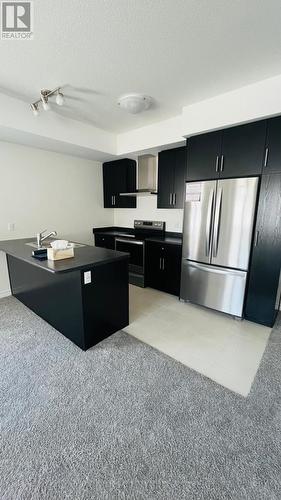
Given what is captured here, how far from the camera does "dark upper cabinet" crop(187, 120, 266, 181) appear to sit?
7.68 feet

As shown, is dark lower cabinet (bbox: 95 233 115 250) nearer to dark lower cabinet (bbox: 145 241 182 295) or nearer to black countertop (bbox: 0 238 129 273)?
dark lower cabinet (bbox: 145 241 182 295)

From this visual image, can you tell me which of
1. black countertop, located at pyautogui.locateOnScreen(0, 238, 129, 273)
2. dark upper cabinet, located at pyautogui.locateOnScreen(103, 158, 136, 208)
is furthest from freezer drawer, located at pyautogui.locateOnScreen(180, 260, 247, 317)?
dark upper cabinet, located at pyautogui.locateOnScreen(103, 158, 136, 208)

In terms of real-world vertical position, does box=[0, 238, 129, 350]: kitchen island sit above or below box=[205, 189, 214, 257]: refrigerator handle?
below

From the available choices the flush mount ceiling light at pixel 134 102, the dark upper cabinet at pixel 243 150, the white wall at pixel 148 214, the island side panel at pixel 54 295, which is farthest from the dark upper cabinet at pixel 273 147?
the island side panel at pixel 54 295

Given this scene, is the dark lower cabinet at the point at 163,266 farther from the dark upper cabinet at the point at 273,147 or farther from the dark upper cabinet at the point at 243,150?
the dark upper cabinet at the point at 273,147

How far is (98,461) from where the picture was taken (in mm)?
1220

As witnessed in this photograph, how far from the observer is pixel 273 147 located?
225 centimetres

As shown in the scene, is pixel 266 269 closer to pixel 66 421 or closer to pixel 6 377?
pixel 66 421

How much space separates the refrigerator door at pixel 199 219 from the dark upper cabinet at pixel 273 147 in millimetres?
593

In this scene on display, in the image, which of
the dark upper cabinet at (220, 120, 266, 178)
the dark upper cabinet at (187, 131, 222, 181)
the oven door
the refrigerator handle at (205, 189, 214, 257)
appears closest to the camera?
the dark upper cabinet at (220, 120, 266, 178)

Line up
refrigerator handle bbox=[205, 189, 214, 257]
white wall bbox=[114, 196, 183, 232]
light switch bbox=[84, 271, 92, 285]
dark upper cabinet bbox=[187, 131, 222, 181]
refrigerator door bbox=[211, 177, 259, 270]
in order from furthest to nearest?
white wall bbox=[114, 196, 183, 232], refrigerator handle bbox=[205, 189, 214, 257], dark upper cabinet bbox=[187, 131, 222, 181], refrigerator door bbox=[211, 177, 259, 270], light switch bbox=[84, 271, 92, 285]

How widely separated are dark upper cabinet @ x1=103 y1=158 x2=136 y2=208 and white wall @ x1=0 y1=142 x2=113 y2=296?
0.15 metres

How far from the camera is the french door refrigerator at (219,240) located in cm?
251

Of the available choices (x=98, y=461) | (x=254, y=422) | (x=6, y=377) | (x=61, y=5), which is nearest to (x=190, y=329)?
(x=254, y=422)
